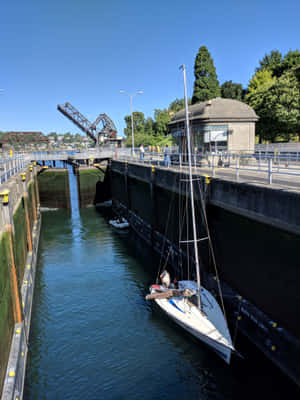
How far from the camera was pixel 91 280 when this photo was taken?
70.8 ft

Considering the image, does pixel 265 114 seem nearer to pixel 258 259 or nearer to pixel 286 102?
pixel 286 102

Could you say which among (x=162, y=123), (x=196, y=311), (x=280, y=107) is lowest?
(x=196, y=311)

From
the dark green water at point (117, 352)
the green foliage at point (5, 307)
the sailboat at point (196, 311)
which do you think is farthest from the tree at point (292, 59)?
the green foliage at point (5, 307)

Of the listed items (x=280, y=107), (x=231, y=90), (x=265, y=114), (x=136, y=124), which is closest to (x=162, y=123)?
(x=231, y=90)

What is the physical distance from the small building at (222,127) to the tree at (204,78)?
3464cm

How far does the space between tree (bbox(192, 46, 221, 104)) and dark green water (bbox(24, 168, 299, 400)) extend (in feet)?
145

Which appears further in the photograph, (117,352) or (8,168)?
(8,168)

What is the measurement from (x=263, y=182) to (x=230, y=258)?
4.17 meters

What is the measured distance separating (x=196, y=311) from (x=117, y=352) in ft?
13.0

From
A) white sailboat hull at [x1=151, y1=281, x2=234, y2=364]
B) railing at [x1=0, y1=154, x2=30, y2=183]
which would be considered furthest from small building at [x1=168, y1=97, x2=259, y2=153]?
railing at [x1=0, y1=154, x2=30, y2=183]

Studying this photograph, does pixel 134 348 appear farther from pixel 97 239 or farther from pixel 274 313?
pixel 97 239

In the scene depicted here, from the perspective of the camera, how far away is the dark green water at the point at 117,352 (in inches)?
453

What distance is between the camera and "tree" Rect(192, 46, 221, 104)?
5850 centimetres

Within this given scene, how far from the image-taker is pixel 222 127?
24.8 metres
